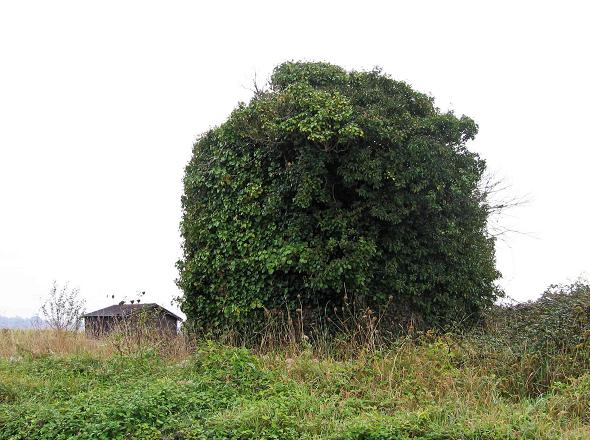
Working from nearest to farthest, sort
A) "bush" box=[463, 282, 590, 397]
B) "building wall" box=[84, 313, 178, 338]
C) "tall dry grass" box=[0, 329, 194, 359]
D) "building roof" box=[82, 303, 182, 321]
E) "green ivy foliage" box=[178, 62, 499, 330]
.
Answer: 1. "bush" box=[463, 282, 590, 397]
2. "tall dry grass" box=[0, 329, 194, 359]
3. "green ivy foliage" box=[178, 62, 499, 330]
4. "building wall" box=[84, 313, 178, 338]
5. "building roof" box=[82, 303, 182, 321]

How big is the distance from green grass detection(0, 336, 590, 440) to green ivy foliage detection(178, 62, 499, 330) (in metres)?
2.16

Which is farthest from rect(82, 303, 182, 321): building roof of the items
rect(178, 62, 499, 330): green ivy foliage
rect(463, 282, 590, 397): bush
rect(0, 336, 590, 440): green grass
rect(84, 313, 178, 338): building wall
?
rect(463, 282, 590, 397): bush

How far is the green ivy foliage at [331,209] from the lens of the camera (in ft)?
32.2

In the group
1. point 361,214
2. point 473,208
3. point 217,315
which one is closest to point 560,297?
point 473,208

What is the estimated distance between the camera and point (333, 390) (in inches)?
258

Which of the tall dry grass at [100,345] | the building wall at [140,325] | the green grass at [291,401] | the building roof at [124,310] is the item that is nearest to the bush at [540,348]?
the green grass at [291,401]

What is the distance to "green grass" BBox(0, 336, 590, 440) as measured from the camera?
17.4 feet

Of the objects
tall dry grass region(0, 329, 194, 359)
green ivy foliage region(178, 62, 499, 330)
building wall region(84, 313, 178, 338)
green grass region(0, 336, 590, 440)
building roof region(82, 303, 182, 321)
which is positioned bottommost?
green grass region(0, 336, 590, 440)

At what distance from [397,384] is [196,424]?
2454mm

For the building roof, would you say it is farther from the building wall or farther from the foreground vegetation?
the foreground vegetation

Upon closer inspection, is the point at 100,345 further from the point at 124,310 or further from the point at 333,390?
the point at 333,390

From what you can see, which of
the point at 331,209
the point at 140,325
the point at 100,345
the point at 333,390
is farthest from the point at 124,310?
the point at 333,390

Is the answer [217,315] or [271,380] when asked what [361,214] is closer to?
[217,315]

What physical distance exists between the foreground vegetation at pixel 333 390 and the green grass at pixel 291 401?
15 millimetres
